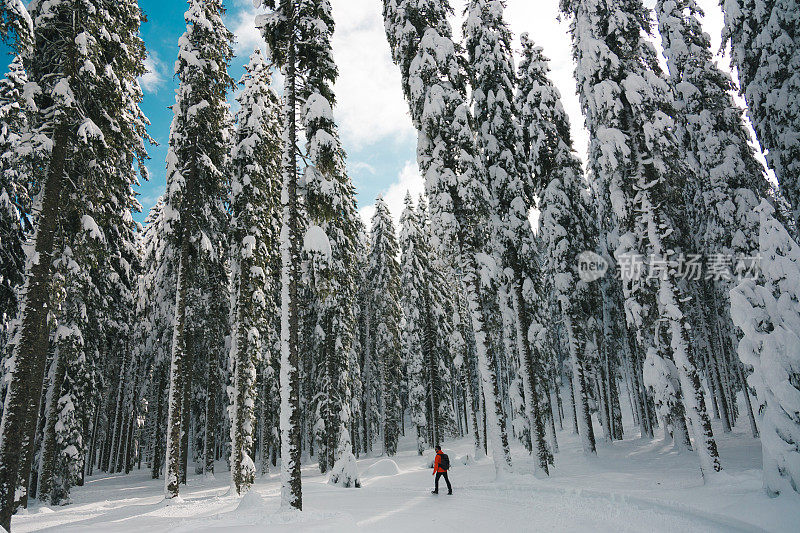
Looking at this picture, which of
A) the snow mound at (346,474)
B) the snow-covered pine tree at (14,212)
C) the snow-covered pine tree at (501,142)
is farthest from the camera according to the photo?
the snow-covered pine tree at (501,142)

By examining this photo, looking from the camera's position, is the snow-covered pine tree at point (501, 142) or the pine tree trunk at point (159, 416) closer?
Answer: the snow-covered pine tree at point (501, 142)

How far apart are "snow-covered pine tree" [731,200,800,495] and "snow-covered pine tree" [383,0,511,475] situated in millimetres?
7806

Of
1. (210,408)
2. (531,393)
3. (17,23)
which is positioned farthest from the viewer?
(210,408)

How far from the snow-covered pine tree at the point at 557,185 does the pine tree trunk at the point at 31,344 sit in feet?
63.8

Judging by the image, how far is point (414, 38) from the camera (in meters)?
17.6

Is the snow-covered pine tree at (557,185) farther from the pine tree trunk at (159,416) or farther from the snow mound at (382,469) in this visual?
the pine tree trunk at (159,416)

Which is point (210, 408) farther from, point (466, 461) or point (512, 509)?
point (512, 509)

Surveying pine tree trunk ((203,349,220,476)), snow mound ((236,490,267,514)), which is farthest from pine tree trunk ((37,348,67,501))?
snow mound ((236,490,267,514))

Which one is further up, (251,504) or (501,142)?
(501,142)

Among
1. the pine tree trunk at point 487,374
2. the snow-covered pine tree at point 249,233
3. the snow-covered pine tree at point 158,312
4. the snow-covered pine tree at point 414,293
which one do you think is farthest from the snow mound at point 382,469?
the snow-covered pine tree at point 158,312

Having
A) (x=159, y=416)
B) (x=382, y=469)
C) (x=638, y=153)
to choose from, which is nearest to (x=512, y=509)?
(x=638, y=153)

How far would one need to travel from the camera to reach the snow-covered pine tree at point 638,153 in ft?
47.1

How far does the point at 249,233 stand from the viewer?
18.5 metres

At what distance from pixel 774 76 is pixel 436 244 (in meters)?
15.0
